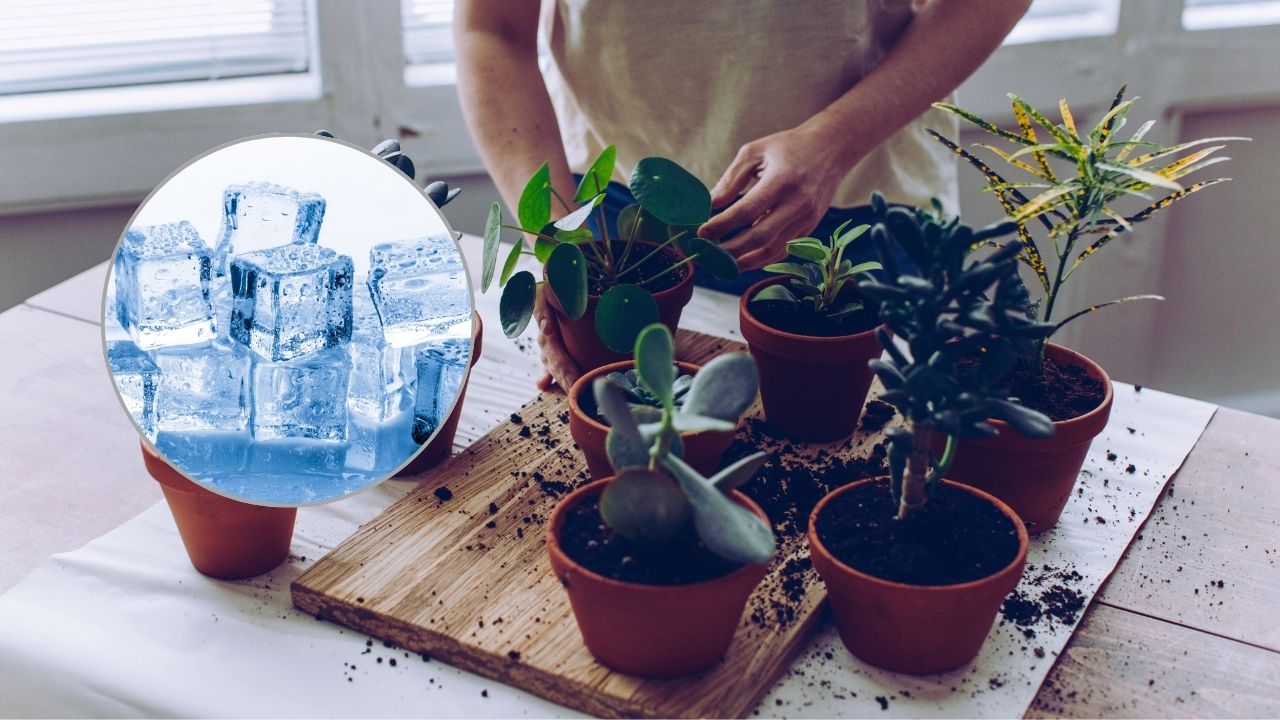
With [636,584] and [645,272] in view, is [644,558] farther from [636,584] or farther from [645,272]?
[645,272]

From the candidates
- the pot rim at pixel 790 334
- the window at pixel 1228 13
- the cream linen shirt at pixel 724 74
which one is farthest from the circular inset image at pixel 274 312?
the window at pixel 1228 13

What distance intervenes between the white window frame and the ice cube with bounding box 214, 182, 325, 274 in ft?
4.25

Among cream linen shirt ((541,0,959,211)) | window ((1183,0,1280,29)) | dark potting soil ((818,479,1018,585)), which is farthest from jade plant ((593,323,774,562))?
window ((1183,0,1280,29))

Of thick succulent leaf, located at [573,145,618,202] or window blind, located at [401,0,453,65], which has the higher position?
thick succulent leaf, located at [573,145,618,202]

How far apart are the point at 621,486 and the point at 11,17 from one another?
1735 mm

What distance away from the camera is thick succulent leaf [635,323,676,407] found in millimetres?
663

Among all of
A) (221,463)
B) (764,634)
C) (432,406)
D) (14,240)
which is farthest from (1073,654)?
(14,240)

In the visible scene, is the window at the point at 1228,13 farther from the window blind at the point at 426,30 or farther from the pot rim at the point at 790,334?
the pot rim at the point at 790,334

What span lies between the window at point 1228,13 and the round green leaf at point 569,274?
5.66 feet

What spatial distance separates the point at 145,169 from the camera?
1.99 m

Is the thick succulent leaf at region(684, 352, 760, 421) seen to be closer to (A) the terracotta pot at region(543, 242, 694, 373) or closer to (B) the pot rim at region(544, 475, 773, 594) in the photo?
(B) the pot rim at region(544, 475, 773, 594)

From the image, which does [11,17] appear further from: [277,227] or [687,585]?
[687,585]

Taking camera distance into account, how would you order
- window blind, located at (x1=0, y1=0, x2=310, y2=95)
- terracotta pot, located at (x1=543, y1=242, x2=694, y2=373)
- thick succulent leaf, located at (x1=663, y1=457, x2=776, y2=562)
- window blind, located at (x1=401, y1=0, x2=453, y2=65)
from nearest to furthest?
thick succulent leaf, located at (x1=663, y1=457, x2=776, y2=562)
terracotta pot, located at (x1=543, y1=242, x2=694, y2=373)
window blind, located at (x1=0, y1=0, x2=310, y2=95)
window blind, located at (x1=401, y1=0, x2=453, y2=65)

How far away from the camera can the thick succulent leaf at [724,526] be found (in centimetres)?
65
